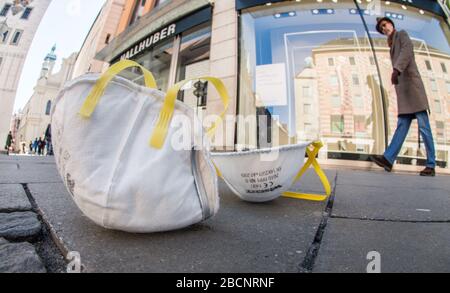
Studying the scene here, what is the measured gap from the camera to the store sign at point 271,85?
5410 mm

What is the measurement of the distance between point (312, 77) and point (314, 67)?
239mm

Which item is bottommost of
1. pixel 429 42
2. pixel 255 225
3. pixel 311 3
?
pixel 255 225

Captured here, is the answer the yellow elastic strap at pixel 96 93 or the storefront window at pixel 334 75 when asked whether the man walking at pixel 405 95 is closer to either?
the storefront window at pixel 334 75

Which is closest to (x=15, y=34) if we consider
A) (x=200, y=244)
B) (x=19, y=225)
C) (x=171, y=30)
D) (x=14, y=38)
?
(x=14, y=38)

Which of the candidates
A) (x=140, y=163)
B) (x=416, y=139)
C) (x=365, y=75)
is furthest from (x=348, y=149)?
(x=140, y=163)

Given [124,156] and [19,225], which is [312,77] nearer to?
[124,156]

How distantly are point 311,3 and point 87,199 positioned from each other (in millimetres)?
6076

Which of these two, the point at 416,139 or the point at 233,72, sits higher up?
the point at 233,72

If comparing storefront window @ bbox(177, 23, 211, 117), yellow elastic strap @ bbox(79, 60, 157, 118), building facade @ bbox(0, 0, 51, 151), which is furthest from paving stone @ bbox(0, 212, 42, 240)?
building facade @ bbox(0, 0, 51, 151)

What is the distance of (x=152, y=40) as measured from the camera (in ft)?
21.7

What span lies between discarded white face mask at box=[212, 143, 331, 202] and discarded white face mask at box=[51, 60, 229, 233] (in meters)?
0.38

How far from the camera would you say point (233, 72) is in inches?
200

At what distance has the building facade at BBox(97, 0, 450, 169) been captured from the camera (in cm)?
525
